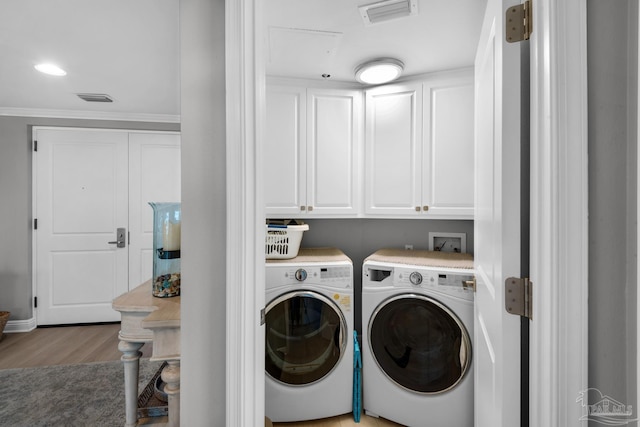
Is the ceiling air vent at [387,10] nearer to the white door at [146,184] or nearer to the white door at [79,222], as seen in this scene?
the white door at [146,184]

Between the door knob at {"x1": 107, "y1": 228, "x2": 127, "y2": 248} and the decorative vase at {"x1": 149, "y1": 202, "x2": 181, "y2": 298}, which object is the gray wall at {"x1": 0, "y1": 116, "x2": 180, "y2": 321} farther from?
the decorative vase at {"x1": 149, "y1": 202, "x2": 181, "y2": 298}

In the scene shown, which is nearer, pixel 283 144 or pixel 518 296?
pixel 518 296

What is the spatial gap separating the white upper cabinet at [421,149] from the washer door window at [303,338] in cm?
78

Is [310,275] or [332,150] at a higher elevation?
[332,150]

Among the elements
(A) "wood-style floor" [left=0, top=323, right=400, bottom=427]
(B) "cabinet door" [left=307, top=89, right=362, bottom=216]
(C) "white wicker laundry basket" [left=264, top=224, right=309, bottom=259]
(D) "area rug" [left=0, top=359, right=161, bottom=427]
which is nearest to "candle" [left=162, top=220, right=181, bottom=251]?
(C) "white wicker laundry basket" [left=264, top=224, right=309, bottom=259]

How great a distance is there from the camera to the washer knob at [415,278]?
5.75 ft

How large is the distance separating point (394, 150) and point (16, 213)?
381cm

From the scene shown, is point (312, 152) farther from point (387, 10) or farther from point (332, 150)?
point (387, 10)

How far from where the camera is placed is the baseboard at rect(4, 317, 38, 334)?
320 centimetres

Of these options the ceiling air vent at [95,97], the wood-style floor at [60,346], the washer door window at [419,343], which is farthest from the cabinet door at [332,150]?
the wood-style floor at [60,346]

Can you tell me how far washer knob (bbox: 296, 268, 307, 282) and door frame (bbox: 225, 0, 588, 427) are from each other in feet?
2.92

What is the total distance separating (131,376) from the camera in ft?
4.25

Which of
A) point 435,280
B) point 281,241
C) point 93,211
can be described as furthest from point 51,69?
point 435,280

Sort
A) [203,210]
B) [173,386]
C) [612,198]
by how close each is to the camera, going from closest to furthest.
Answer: [612,198] < [203,210] < [173,386]
